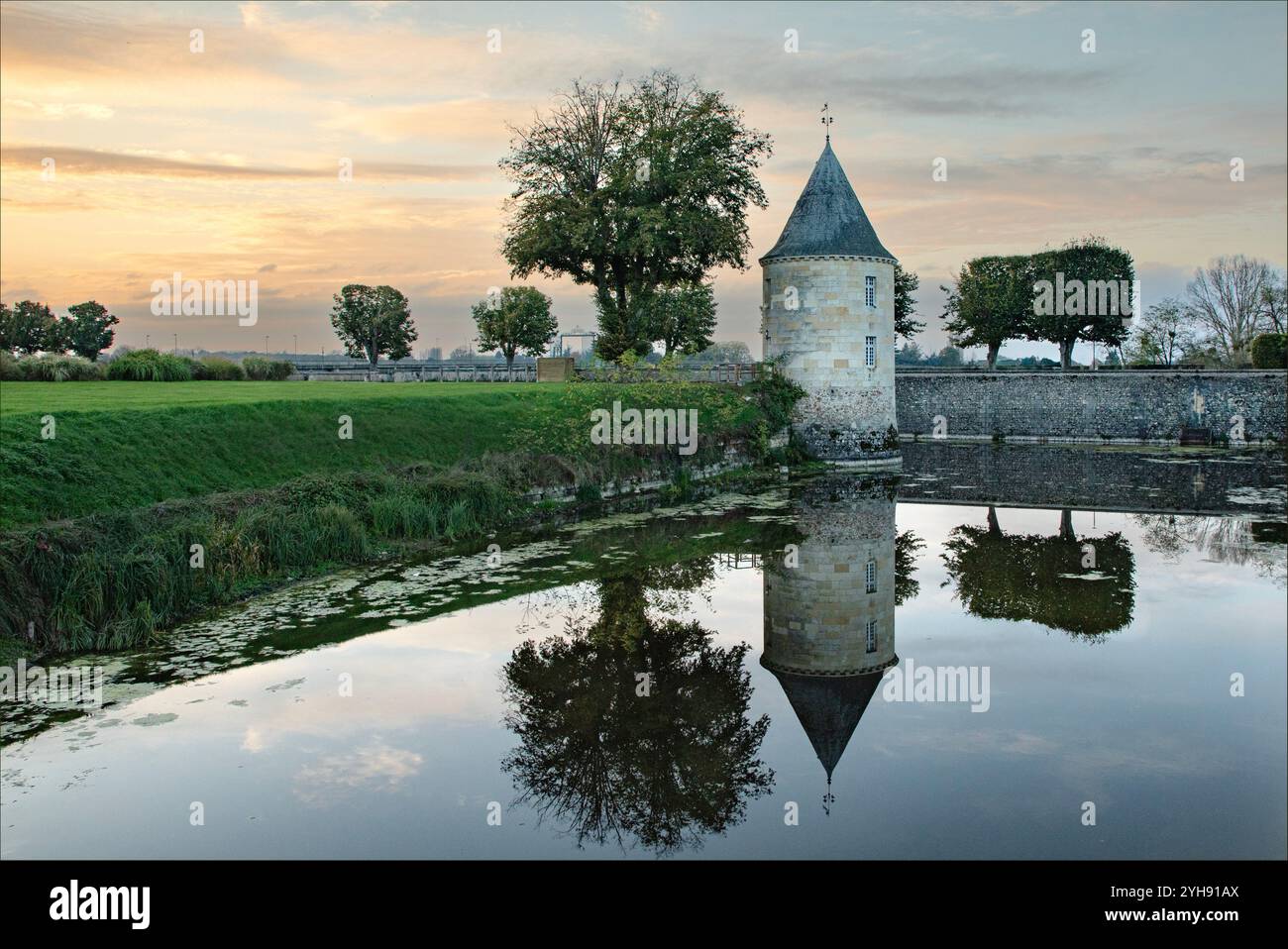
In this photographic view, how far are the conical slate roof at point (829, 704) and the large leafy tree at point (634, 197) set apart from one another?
90.5 ft

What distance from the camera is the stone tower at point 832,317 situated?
1276 inches

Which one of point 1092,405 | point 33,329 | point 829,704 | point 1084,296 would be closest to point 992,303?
point 1084,296

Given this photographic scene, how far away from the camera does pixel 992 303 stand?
5341 cm

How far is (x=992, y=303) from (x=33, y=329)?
2196 inches

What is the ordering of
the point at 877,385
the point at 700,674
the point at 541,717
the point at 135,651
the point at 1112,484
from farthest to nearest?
the point at 877,385, the point at 1112,484, the point at 135,651, the point at 700,674, the point at 541,717

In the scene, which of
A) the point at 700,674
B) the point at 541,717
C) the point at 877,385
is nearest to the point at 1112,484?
the point at 877,385

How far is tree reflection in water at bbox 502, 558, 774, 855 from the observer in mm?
7258

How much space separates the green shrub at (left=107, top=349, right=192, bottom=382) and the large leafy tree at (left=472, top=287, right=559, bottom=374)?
27.2m

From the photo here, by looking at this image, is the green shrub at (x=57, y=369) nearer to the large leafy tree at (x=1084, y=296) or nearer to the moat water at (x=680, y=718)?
the moat water at (x=680, y=718)

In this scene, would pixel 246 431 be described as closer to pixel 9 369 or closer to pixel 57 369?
pixel 57 369
